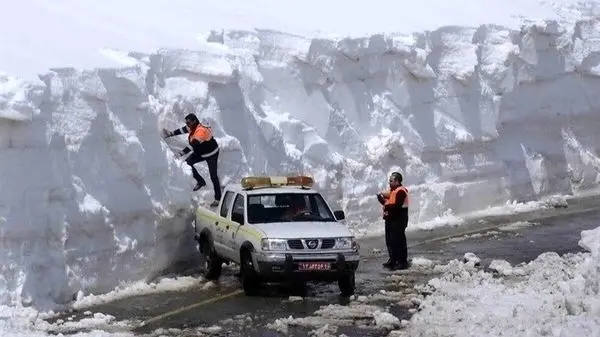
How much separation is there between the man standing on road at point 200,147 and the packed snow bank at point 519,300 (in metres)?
4.41

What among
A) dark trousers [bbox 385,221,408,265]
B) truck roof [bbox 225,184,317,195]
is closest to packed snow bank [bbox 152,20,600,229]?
A: truck roof [bbox 225,184,317,195]

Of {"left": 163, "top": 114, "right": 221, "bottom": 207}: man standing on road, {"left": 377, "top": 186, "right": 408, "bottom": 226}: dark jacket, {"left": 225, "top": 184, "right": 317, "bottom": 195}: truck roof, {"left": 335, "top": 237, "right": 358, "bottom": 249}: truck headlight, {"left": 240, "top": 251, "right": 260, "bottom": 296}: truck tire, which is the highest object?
{"left": 163, "top": 114, "right": 221, "bottom": 207}: man standing on road

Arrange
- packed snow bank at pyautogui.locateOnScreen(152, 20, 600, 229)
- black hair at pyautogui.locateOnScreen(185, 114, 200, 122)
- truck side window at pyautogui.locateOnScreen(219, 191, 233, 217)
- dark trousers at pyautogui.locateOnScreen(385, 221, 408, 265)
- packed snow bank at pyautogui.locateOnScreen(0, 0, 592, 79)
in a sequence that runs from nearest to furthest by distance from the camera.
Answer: truck side window at pyautogui.locateOnScreen(219, 191, 233, 217) < packed snow bank at pyautogui.locateOnScreen(0, 0, 592, 79) < dark trousers at pyautogui.locateOnScreen(385, 221, 408, 265) < black hair at pyautogui.locateOnScreen(185, 114, 200, 122) < packed snow bank at pyautogui.locateOnScreen(152, 20, 600, 229)

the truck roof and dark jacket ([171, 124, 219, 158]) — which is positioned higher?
dark jacket ([171, 124, 219, 158])

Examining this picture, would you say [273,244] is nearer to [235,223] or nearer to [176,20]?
[235,223]

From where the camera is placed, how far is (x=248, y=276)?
16344 mm

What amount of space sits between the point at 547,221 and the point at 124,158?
10.9 m

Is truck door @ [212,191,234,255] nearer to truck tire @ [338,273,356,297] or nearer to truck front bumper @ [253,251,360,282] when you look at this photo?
truck front bumper @ [253,251,360,282]

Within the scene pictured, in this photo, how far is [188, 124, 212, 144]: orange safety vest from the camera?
19.0 meters

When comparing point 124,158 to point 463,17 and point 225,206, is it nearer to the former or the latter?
point 225,206

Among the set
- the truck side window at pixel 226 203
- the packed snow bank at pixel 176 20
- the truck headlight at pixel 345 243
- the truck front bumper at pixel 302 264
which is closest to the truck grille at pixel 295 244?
the truck front bumper at pixel 302 264

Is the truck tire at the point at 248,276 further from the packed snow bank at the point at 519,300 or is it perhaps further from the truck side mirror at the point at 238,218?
the packed snow bank at the point at 519,300

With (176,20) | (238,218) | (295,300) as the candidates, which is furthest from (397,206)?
(176,20)

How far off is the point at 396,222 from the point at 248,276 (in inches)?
138
